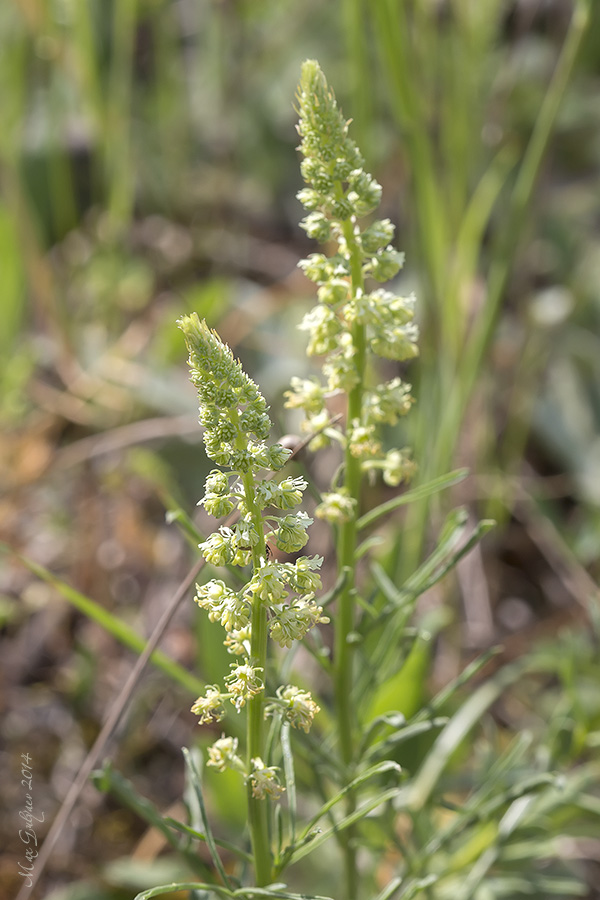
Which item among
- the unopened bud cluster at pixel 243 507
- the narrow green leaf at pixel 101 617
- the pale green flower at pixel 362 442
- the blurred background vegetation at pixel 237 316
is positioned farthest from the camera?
the blurred background vegetation at pixel 237 316

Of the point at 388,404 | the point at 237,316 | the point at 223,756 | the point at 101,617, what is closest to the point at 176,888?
the point at 223,756

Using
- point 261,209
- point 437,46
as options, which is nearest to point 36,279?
point 261,209

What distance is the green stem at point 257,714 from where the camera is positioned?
784 mm

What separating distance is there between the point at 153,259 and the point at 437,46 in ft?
3.74

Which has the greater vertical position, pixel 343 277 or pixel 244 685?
pixel 343 277

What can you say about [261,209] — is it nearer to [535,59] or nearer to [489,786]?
[535,59]

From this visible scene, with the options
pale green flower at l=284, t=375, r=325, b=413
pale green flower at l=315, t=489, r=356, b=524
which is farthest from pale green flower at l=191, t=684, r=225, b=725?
pale green flower at l=284, t=375, r=325, b=413

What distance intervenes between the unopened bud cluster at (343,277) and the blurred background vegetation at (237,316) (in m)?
0.52

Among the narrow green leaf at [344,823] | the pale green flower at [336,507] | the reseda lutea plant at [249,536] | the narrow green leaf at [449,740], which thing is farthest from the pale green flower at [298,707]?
the narrow green leaf at [449,740]

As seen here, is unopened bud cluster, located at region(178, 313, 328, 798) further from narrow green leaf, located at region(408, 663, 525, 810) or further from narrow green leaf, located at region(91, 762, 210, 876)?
narrow green leaf, located at region(408, 663, 525, 810)

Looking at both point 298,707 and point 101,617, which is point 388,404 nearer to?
point 298,707

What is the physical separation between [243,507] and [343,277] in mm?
397

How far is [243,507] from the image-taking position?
30.9 inches

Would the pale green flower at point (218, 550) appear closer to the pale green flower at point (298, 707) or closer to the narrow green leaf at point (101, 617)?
the pale green flower at point (298, 707)
